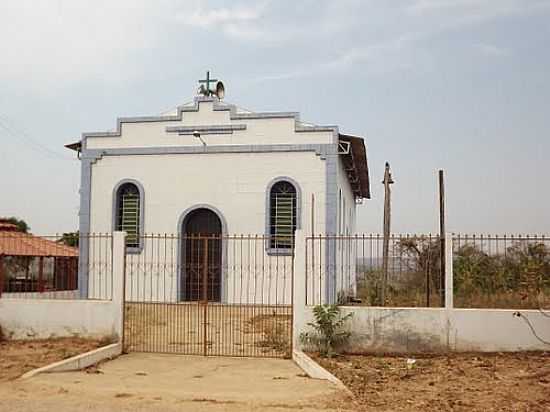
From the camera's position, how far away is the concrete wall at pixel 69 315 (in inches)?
463

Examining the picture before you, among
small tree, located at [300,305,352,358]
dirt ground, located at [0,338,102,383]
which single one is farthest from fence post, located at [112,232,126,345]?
small tree, located at [300,305,352,358]

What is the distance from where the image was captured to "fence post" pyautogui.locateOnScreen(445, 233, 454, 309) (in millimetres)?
11055

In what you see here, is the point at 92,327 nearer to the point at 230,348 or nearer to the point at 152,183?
the point at 230,348

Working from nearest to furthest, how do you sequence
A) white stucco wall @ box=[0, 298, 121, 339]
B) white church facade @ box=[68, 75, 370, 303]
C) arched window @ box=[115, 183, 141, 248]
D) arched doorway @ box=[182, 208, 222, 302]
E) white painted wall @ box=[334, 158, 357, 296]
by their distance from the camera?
white stucco wall @ box=[0, 298, 121, 339]
white painted wall @ box=[334, 158, 357, 296]
white church facade @ box=[68, 75, 370, 303]
arched doorway @ box=[182, 208, 222, 302]
arched window @ box=[115, 183, 141, 248]

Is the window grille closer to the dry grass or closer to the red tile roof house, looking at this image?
the red tile roof house

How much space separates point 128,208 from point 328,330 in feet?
30.9

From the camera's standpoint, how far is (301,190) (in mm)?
17672

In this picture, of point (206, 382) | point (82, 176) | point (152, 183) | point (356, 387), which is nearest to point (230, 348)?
point (206, 382)

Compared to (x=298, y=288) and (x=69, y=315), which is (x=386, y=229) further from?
(x=69, y=315)

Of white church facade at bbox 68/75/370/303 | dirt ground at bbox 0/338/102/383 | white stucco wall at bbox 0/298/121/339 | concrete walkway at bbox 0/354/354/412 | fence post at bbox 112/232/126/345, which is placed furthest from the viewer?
white church facade at bbox 68/75/370/303

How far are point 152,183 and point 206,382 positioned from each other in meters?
10.0

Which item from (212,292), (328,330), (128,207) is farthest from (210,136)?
(328,330)

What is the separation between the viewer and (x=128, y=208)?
18.8m

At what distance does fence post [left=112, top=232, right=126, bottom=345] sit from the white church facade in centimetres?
538
